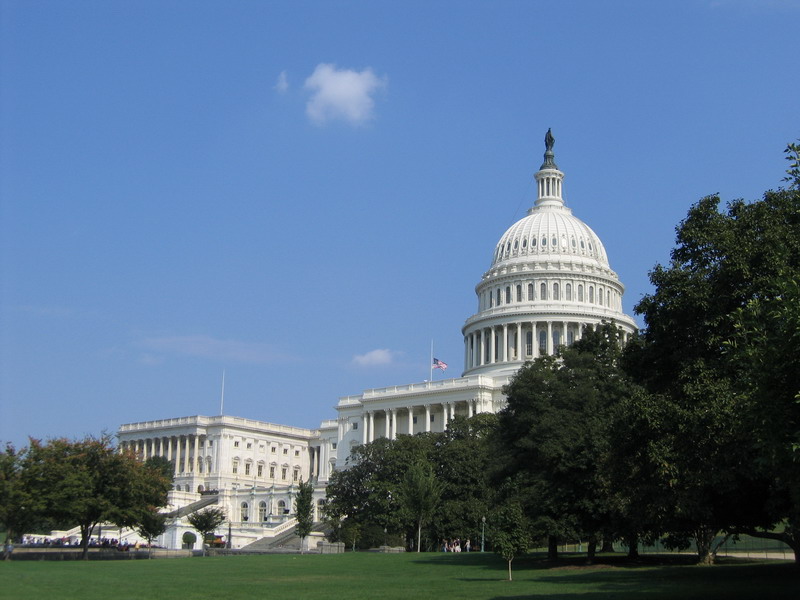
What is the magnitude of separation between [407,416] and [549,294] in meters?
26.5

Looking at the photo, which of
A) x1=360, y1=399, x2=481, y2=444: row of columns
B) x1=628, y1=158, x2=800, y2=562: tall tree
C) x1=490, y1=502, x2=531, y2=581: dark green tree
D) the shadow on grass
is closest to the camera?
A: x1=628, y1=158, x2=800, y2=562: tall tree

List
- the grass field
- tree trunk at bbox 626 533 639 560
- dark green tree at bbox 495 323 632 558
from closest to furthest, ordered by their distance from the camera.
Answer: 1. the grass field
2. tree trunk at bbox 626 533 639 560
3. dark green tree at bbox 495 323 632 558

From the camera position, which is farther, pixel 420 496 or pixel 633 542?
pixel 420 496

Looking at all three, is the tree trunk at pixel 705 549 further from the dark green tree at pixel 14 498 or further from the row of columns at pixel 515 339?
the row of columns at pixel 515 339

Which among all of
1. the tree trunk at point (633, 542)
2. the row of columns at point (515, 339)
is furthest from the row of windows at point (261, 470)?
the tree trunk at point (633, 542)

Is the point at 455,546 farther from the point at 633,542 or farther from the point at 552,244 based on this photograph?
the point at 552,244

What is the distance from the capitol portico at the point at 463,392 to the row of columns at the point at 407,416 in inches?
5.5

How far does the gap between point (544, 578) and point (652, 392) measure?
34.7 feet

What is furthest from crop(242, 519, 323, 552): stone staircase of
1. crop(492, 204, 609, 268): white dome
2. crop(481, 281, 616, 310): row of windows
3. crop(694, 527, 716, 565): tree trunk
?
crop(492, 204, 609, 268): white dome

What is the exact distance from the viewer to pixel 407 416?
139 m

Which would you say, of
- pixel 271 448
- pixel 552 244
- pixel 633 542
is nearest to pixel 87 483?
pixel 633 542

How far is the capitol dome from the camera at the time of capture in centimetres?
14050

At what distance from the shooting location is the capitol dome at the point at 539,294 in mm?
140500

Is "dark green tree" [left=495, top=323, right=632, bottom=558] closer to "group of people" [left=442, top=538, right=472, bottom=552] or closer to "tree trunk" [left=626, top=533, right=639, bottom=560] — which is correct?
"tree trunk" [left=626, top=533, right=639, bottom=560]
